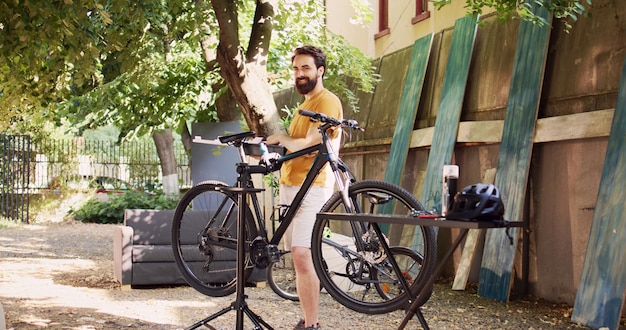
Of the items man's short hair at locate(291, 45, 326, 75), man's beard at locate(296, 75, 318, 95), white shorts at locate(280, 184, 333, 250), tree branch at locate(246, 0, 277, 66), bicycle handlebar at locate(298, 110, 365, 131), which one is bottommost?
white shorts at locate(280, 184, 333, 250)

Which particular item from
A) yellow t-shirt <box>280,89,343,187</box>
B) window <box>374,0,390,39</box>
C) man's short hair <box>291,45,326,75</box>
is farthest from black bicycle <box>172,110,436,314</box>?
window <box>374,0,390,39</box>

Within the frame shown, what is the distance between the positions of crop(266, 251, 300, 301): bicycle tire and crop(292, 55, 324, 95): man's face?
2.17 m

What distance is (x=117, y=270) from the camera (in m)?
8.48

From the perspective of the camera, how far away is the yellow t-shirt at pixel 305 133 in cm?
475

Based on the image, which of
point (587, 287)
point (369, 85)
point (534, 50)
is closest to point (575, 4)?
point (534, 50)

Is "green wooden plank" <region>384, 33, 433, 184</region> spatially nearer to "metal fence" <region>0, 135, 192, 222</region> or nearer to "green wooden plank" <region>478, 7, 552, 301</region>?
"green wooden plank" <region>478, 7, 552, 301</region>

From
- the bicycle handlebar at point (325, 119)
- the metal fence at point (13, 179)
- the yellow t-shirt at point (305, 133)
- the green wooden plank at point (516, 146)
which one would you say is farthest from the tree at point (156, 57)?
the metal fence at point (13, 179)

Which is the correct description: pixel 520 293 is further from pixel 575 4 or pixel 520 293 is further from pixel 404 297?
pixel 404 297

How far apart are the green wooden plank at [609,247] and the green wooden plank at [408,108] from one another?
117 inches

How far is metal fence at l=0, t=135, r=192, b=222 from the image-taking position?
18.2m

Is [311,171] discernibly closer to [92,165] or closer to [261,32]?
[261,32]

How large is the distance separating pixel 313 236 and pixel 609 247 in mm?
2471

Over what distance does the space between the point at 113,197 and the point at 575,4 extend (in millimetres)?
16006

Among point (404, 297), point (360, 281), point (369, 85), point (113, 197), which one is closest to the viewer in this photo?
point (404, 297)
